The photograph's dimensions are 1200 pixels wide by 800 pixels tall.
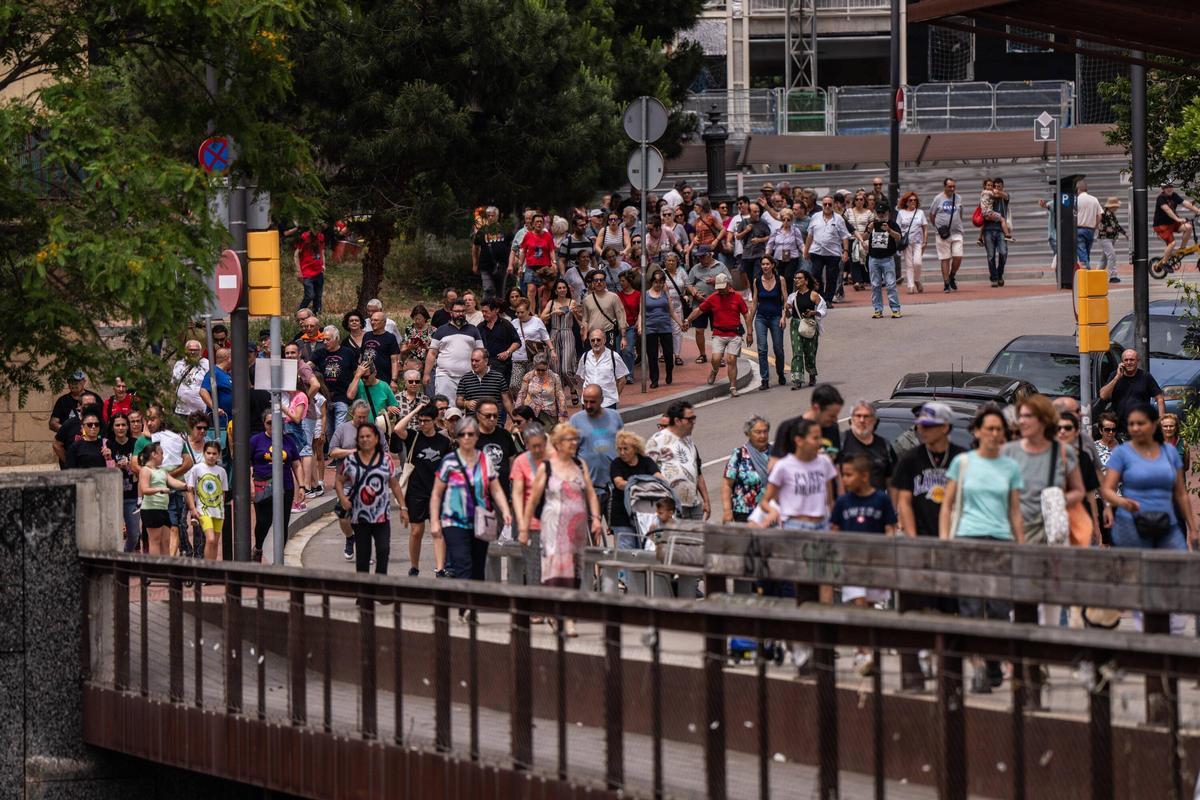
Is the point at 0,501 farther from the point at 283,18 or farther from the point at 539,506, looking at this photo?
the point at 283,18

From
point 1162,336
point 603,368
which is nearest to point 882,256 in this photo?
point 1162,336

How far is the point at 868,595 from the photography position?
1030cm

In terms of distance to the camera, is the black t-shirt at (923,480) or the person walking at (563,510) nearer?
the black t-shirt at (923,480)

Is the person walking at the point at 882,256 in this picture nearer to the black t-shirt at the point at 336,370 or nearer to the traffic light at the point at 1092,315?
the black t-shirt at the point at 336,370

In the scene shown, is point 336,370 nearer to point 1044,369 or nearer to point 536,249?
point 536,249

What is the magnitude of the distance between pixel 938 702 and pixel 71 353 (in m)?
10.1

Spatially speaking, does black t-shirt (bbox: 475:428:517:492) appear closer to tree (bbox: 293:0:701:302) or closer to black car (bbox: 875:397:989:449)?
black car (bbox: 875:397:989:449)

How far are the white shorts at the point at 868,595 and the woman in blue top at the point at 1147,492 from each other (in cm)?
293

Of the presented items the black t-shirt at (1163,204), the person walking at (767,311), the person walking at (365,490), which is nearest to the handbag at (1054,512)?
the person walking at (365,490)

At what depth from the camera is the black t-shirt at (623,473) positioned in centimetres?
1509

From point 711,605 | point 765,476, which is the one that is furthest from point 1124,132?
point 711,605

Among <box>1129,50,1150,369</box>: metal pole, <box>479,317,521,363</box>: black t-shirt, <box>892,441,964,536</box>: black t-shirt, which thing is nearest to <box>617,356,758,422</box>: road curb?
<box>479,317,521,363</box>: black t-shirt

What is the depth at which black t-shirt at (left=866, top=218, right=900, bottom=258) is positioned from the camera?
95.7 ft

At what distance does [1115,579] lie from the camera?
27.9ft
